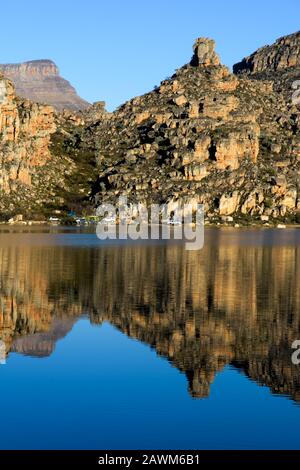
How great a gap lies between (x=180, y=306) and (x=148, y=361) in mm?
19645

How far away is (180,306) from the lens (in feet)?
215

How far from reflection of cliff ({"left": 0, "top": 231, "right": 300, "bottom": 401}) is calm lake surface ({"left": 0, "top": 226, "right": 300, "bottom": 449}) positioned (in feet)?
0.42

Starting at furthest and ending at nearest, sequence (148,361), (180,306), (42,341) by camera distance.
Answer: (180,306), (42,341), (148,361)

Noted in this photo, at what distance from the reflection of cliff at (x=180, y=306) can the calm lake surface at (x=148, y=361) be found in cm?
13

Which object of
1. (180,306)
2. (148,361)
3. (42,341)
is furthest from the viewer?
(180,306)

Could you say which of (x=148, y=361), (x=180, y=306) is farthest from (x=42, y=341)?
(x=180, y=306)

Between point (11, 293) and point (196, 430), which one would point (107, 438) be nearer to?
point (196, 430)

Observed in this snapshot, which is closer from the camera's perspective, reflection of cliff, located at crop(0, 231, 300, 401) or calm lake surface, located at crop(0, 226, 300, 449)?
calm lake surface, located at crop(0, 226, 300, 449)

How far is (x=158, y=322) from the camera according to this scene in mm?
58062

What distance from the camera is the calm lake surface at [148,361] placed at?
3306 cm

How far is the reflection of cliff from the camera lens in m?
46.5

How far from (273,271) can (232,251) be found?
38.5m

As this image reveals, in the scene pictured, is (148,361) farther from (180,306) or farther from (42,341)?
(180,306)

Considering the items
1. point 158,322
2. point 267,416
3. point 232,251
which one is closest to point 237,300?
point 158,322
